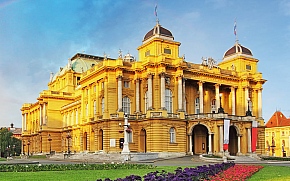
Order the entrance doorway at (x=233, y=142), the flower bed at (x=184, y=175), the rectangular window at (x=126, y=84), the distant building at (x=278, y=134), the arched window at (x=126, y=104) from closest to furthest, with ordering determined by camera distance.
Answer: the flower bed at (x=184, y=175) < the arched window at (x=126, y=104) < the rectangular window at (x=126, y=84) < the entrance doorway at (x=233, y=142) < the distant building at (x=278, y=134)

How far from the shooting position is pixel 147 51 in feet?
217

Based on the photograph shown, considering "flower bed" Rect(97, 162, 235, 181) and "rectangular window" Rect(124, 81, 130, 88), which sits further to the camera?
"rectangular window" Rect(124, 81, 130, 88)

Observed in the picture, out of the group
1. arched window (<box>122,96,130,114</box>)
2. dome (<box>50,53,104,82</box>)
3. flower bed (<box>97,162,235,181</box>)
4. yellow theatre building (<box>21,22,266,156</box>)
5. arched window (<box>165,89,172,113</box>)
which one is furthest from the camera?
dome (<box>50,53,104,82</box>)

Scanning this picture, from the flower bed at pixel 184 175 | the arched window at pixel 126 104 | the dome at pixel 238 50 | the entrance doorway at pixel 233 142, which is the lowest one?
the entrance doorway at pixel 233 142

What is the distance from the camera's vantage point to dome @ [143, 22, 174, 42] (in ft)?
212

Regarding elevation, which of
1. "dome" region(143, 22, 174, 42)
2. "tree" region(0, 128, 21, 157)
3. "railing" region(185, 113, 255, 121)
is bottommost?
"tree" region(0, 128, 21, 157)

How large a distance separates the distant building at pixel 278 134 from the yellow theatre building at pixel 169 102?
44473 mm

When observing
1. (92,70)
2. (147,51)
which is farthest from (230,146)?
(92,70)

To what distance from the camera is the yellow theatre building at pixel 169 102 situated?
6084 cm

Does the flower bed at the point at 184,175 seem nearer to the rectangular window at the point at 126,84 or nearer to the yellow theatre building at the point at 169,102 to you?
the yellow theatre building at the point at 169,102

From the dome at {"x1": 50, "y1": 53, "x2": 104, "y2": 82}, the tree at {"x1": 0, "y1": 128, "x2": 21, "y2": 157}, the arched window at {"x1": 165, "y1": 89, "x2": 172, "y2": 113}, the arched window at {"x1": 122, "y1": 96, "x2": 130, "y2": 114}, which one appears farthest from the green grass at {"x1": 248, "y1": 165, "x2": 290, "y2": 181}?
the tree at {"x1": 0, "y1": 128, "x2": 21, "y2": 157}

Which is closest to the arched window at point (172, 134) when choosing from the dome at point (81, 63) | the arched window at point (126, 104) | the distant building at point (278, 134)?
the arched window at point (126, 104)

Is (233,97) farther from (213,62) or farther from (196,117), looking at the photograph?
(196,117)

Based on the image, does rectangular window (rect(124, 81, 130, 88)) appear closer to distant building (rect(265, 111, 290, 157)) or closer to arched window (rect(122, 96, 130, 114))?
arched window (rect(122, 96, 130, 114))
